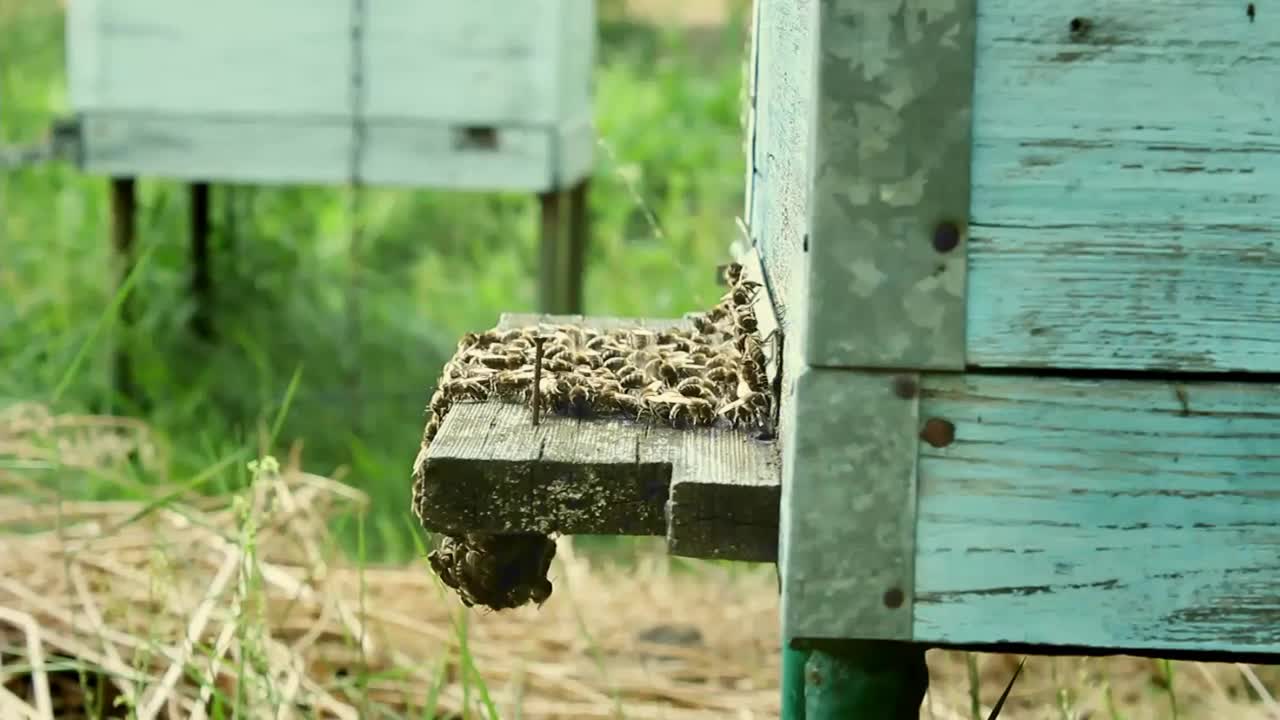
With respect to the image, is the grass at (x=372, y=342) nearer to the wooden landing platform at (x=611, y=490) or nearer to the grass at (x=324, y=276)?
the grass at (x=324, y=276)

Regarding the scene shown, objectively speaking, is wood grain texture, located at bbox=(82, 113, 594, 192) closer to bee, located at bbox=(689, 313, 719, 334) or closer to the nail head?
bee, located at bbox=(689, 313, 719, 334)

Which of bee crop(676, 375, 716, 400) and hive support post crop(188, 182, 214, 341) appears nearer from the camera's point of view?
bee crop(676, 375, 716, 400)

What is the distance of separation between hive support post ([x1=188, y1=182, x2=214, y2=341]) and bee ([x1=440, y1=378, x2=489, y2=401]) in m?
4.72

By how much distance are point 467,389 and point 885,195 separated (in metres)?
0.62

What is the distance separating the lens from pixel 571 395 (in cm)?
190

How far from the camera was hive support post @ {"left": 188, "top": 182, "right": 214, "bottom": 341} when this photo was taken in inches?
256

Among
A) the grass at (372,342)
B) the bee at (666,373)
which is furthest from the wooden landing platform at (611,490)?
the grass at (372,342)

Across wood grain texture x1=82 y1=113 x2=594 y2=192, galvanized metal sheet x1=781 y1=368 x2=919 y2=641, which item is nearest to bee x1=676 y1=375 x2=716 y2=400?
galvanized metal sheet x1=781 y1=368 x2=919 y2=641

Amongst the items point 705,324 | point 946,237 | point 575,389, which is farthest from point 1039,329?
point 705,324

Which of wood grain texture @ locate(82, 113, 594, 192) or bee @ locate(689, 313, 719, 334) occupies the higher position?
wood grain texture @ locate(82, 113, 594, 192)

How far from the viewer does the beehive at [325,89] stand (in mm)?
5430

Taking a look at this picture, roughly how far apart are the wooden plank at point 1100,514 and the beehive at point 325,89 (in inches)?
159

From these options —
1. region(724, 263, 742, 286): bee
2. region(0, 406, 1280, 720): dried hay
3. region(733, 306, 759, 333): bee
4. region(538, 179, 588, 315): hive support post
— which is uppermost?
region(724, 263, 742, 286): bee

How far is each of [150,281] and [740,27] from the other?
372 centimetres
